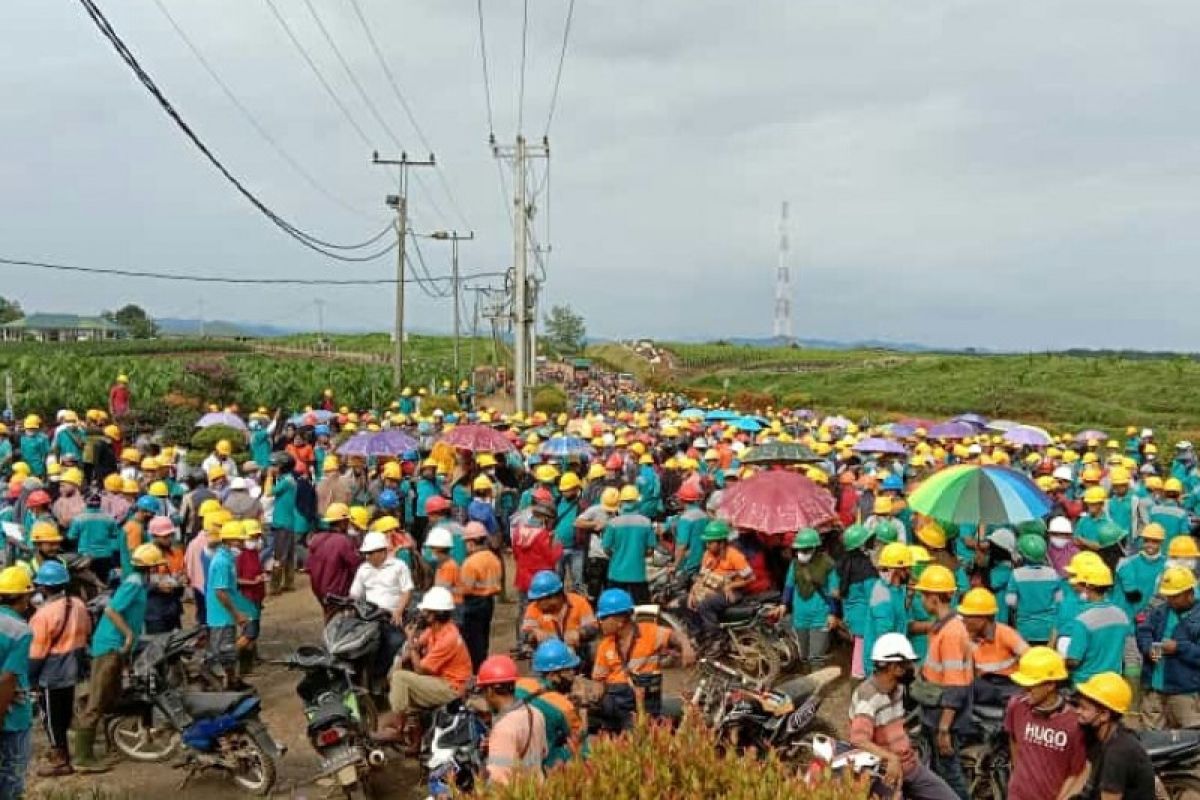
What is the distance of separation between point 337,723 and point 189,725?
140 cm

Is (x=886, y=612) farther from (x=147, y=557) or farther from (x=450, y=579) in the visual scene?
(x=147, y=557)

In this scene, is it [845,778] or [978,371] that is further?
[978,371]

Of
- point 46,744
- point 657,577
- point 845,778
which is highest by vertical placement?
point 845,778

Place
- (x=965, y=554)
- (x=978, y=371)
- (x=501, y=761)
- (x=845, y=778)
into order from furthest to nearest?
(x=978, y=371) < (x=965, y=554) < (x=501, y=761) < (x=845, y=778)

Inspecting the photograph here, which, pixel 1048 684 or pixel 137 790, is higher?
pixel 1048 684

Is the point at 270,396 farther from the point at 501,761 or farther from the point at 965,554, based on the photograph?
the point at 501,761

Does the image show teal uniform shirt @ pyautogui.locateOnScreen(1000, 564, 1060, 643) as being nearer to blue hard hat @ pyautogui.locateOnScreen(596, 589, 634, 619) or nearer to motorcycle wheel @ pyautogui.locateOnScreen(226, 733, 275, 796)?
blue hard hat @ pyautogui.locateOnScreen(596, 589, 634, 619)

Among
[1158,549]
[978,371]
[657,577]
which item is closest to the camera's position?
[1158,549]

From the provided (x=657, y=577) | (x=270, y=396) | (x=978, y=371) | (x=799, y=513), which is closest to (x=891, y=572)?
(x=799, y=513)

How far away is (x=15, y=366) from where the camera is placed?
3581cm

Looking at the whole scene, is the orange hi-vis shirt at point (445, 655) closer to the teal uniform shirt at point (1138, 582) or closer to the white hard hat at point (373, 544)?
the white hard hat at point (373, 544)

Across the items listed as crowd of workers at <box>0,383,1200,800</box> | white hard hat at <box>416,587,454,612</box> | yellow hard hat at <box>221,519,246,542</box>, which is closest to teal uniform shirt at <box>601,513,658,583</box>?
crowd of workers at <box>0,383,1200,800</box>

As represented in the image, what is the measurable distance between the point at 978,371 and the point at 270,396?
37.2 metres

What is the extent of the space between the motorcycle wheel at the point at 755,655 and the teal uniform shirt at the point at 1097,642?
2.93 meters
